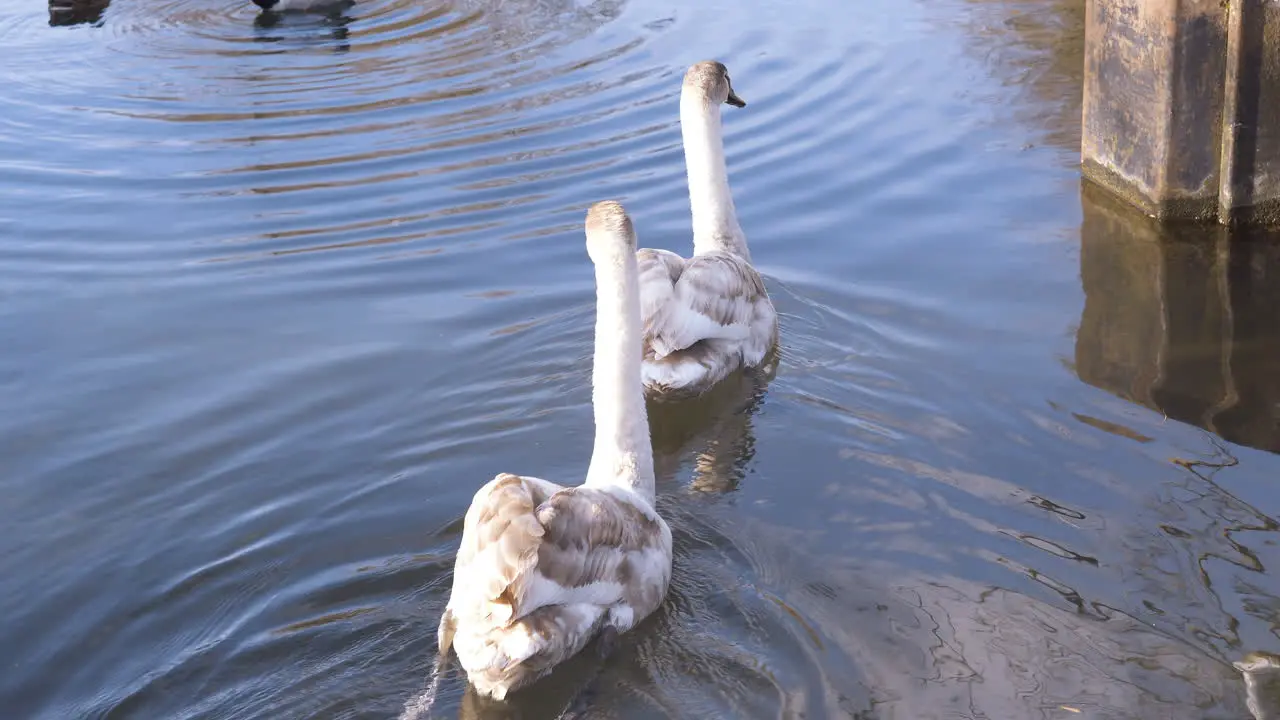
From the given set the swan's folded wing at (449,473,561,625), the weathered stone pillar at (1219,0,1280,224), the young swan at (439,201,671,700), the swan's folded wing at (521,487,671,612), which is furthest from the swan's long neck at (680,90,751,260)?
the swan's folded wing at (449,473,561,625)

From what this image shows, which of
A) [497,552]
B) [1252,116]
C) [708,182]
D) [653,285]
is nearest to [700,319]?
[653,285]

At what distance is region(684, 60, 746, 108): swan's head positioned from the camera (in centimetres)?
976

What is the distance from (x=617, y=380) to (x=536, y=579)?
55.1 inches

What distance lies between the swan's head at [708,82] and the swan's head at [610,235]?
10.1 ft

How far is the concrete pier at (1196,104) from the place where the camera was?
977 centimetres

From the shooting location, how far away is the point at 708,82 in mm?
9820

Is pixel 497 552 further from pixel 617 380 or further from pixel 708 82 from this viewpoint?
pixel 708 82

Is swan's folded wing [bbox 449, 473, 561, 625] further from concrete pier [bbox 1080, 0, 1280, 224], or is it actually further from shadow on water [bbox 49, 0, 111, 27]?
shadow on water [bbox 49, 0, 111, 27]

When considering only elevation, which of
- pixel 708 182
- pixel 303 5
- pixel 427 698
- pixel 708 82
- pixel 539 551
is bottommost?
Result: pixel 427 698

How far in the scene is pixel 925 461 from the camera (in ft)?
24.9

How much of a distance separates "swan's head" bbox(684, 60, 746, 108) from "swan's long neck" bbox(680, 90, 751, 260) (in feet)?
0.14

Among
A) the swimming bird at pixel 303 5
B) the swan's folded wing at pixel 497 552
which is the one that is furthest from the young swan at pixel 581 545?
the swimming bird at pixel 303 5

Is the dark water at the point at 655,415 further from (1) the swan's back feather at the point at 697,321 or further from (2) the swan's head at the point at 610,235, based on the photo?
(2) the swan's head at the point at 610,235

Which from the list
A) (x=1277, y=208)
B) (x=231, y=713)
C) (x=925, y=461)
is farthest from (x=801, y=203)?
(x=231, y=713)
